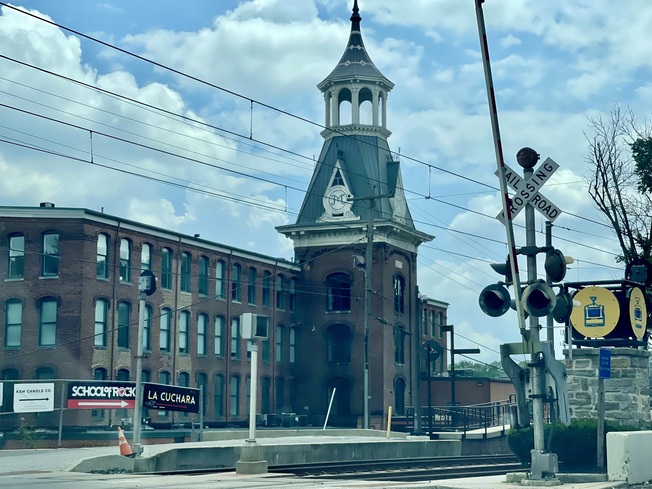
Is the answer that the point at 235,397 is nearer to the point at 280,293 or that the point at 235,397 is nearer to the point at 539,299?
the point at 280,293

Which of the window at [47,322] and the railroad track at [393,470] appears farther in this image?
the window at [47,322]

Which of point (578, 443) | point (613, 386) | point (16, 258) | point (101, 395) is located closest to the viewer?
point (578, 443)

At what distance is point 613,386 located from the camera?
23.8 m

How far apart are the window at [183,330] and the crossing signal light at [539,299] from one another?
38.1 metres

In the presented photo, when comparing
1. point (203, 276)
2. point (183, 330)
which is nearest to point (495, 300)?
point (183, 330)

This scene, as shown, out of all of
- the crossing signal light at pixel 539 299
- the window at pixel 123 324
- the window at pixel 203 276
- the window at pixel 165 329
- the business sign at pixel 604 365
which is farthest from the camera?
the window at pixel 203 276

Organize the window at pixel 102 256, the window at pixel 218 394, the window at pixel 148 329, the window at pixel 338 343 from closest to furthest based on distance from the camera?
1. the window at pixel 102 256
2. the window at pixel 148 329
3. the window at pixel 218 394
4. the window at pixel 338 343

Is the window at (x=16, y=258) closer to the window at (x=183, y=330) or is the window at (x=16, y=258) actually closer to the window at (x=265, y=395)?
the window at (x=183, y=330)

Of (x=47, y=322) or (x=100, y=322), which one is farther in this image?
(x=100, y=322)

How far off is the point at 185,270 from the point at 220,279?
333 cm

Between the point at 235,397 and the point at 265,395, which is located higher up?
the point at 265,395

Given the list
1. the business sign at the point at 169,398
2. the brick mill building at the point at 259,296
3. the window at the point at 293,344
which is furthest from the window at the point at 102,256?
the window at the point at 293,344

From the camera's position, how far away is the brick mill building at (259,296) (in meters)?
45.7

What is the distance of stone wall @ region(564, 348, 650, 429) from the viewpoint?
23609 millimetres
